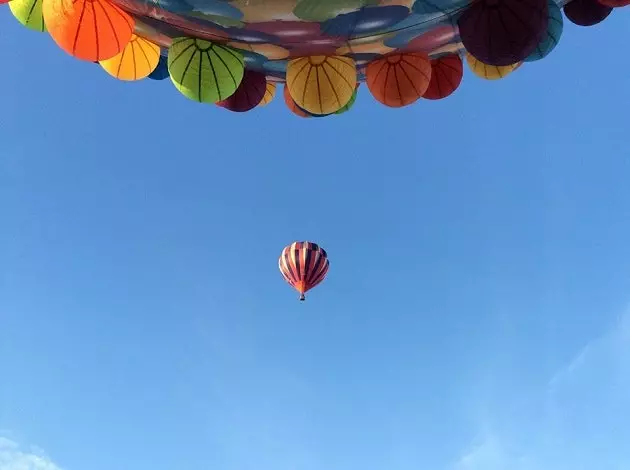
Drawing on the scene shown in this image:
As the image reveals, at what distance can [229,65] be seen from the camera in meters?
6.86

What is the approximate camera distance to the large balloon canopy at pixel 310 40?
602 centimetres

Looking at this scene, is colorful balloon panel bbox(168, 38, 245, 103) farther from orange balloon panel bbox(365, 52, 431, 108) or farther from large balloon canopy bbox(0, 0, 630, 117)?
orange balloon panel bbox(365, 52, 431, 108)

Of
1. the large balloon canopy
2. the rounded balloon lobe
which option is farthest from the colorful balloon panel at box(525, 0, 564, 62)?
the rounded balloon lobe

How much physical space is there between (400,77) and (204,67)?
2.22 m

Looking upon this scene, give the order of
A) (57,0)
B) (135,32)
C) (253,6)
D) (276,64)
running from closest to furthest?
(253,6)
(57,0)
(135,32)
(276,64)

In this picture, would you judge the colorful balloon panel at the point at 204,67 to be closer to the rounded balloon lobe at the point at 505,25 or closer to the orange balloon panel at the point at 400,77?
the orange balloon panel at the point at 400,77

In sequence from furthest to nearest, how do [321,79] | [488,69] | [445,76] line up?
[445,76], [488,69], [321,79]

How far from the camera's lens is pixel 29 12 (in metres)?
6.94

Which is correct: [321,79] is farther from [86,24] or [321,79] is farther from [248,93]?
[86,24]

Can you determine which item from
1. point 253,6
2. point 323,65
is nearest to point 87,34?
point 253,6

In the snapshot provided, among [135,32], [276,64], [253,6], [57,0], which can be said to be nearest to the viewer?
[253,6]

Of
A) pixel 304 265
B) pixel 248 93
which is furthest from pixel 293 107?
pixel 304 265

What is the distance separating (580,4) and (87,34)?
5553 millimetres

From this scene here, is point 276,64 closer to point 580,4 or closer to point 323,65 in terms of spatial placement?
point 323,65
